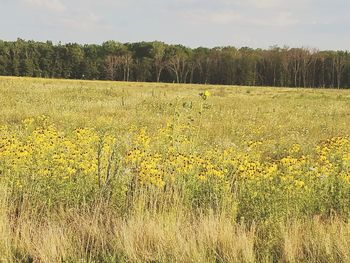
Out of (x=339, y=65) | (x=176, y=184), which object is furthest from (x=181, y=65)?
(x=176, y=184)

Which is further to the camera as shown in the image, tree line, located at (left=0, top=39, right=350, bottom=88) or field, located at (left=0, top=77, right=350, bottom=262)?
tree line, located at (left=0, top=39, right=350, bottom=88)

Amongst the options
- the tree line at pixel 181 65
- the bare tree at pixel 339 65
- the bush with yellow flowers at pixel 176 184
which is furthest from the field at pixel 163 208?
the bare tree at pixel 339 65

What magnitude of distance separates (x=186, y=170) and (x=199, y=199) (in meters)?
0.33

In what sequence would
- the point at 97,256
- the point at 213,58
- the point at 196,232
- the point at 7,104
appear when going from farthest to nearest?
1. the point at 213,58
2. the point at 7,104
3. the point at 196,232
4. the point at 97,256

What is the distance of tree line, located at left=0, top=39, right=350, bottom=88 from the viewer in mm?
77375

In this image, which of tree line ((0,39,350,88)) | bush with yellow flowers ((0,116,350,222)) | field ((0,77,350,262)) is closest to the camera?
field ((0,77,350,262))

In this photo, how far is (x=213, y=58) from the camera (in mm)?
83000

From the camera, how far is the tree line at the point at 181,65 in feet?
254

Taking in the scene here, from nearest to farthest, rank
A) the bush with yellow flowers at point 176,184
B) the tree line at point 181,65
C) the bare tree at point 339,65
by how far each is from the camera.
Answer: the bush with yellow flowers at point 176,184, the bare tree at point 339,65, the tree line at point 181,65

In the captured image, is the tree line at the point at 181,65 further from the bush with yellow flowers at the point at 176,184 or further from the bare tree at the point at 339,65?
the bush with yellow flowers at the point at 176,184

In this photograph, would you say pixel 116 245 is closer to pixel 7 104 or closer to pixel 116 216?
pixel 116 216

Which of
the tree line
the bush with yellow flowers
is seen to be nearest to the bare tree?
the tree line

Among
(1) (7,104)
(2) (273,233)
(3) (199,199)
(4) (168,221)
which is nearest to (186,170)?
(3) (199,199)

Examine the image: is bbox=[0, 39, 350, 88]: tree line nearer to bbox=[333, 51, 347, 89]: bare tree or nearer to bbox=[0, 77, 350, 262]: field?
bbox=[333, 51, 347, 89]: bare tree
